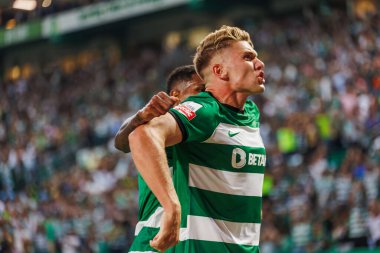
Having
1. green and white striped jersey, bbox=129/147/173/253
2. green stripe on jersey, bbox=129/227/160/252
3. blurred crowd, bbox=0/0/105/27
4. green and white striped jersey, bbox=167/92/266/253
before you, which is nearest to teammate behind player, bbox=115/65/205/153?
green and white striped jersey, bbox=167/92/266/253

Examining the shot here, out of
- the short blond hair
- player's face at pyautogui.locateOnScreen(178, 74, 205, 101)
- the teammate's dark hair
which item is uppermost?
the short blond hair

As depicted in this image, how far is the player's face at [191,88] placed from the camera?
4695 millimetres

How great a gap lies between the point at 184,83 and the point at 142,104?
14395 mm

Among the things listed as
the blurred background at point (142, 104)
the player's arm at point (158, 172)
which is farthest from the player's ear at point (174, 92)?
the blurred background at point (142, 104)

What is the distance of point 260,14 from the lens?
73.9 feet

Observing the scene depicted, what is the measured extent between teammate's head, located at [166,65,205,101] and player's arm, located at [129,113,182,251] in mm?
1127

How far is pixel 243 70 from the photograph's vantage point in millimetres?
4137

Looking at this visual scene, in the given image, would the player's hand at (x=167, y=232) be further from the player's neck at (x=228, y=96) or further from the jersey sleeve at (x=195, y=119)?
the player's neck at (x=228, y=96)

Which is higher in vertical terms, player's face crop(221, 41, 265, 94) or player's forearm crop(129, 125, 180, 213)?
player's face crop(221, 41, 265, 94)

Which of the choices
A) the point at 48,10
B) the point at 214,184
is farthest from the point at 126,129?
the point at 48,10

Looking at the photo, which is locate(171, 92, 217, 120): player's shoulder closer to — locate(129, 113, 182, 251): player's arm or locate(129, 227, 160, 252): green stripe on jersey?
locate(129, 113, 182, 251): player's arm

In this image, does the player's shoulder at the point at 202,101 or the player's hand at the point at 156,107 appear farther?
the player's shoulder at the point at 202,101

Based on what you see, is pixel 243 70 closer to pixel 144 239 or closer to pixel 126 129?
pixel 126 129

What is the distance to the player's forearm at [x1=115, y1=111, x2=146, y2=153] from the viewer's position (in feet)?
11.7
